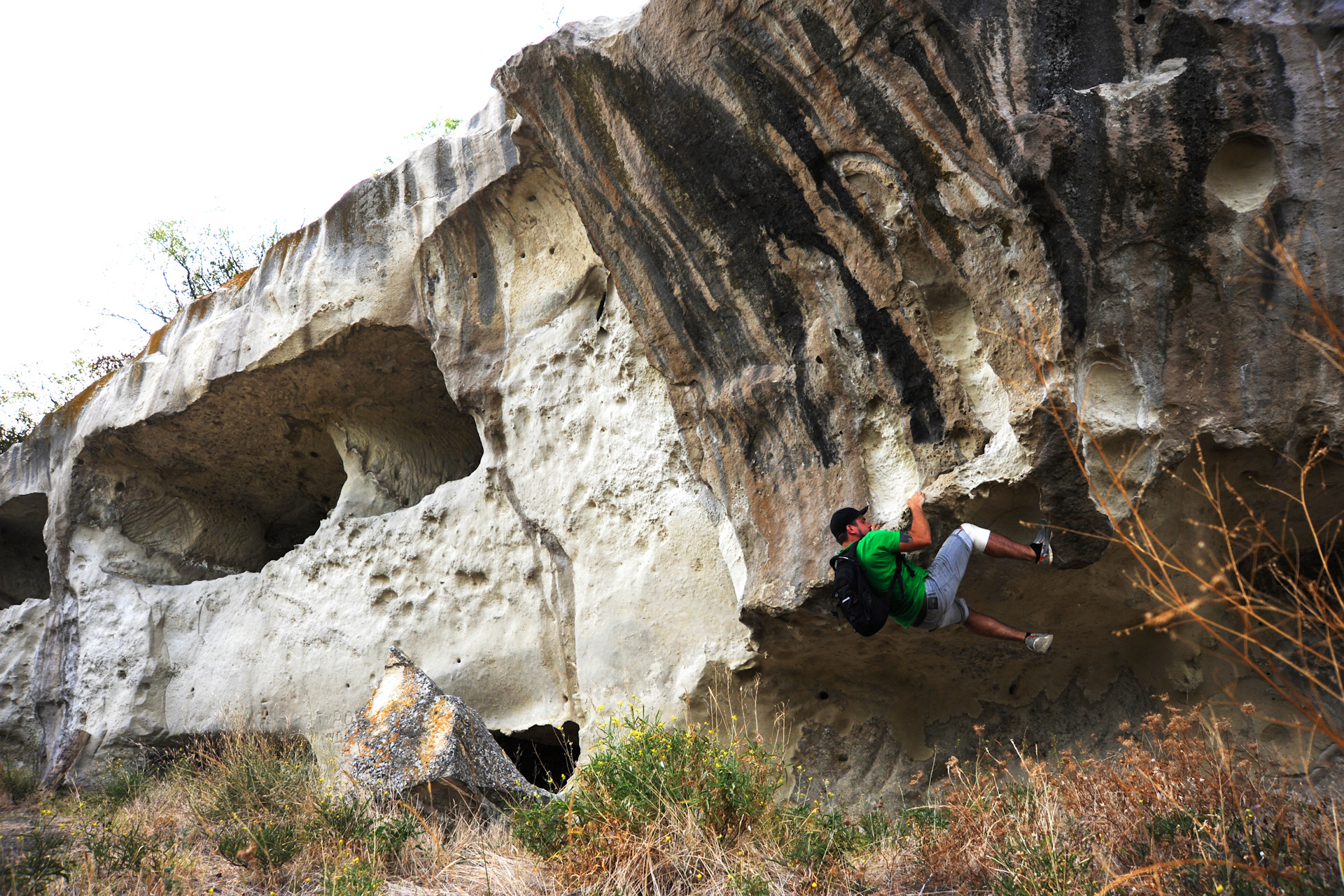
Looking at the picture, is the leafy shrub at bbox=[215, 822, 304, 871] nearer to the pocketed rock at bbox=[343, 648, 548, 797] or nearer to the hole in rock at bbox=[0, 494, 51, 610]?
the pocketed rock at bbox=[343, 648, 548, 797]

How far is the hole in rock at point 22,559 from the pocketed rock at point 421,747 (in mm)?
7422

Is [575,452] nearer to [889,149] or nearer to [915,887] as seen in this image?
[889,149]

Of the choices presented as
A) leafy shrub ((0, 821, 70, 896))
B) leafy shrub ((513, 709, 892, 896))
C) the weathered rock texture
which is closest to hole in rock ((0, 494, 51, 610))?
the weathered rock texture

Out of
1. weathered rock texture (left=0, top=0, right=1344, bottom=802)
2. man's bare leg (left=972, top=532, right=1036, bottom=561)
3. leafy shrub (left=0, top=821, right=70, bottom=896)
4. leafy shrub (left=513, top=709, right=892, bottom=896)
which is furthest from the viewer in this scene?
man's bare leg (left=972, top=532, right=1036, bottom=561)

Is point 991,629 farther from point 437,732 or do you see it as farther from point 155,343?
point 155,343

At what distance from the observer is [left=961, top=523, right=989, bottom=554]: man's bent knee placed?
380 centimetres

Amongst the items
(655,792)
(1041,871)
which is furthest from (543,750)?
(1041,871)

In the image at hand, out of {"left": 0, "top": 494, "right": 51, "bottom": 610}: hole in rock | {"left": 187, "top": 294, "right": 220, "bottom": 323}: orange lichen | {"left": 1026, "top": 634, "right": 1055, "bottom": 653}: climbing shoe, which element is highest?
{"left": 187, "top": 294, "right": 220, "bottom": 323}: orange lichen

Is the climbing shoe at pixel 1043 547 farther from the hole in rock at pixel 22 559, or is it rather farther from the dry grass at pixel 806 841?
the hole in rock at pixel 22 559

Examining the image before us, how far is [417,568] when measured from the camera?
21.3 feet

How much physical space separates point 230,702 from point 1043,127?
6.82 metres

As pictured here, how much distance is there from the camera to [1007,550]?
12.4 feet

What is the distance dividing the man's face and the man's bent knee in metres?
0.40

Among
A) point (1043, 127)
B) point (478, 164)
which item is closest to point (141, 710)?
point (478, 164)
